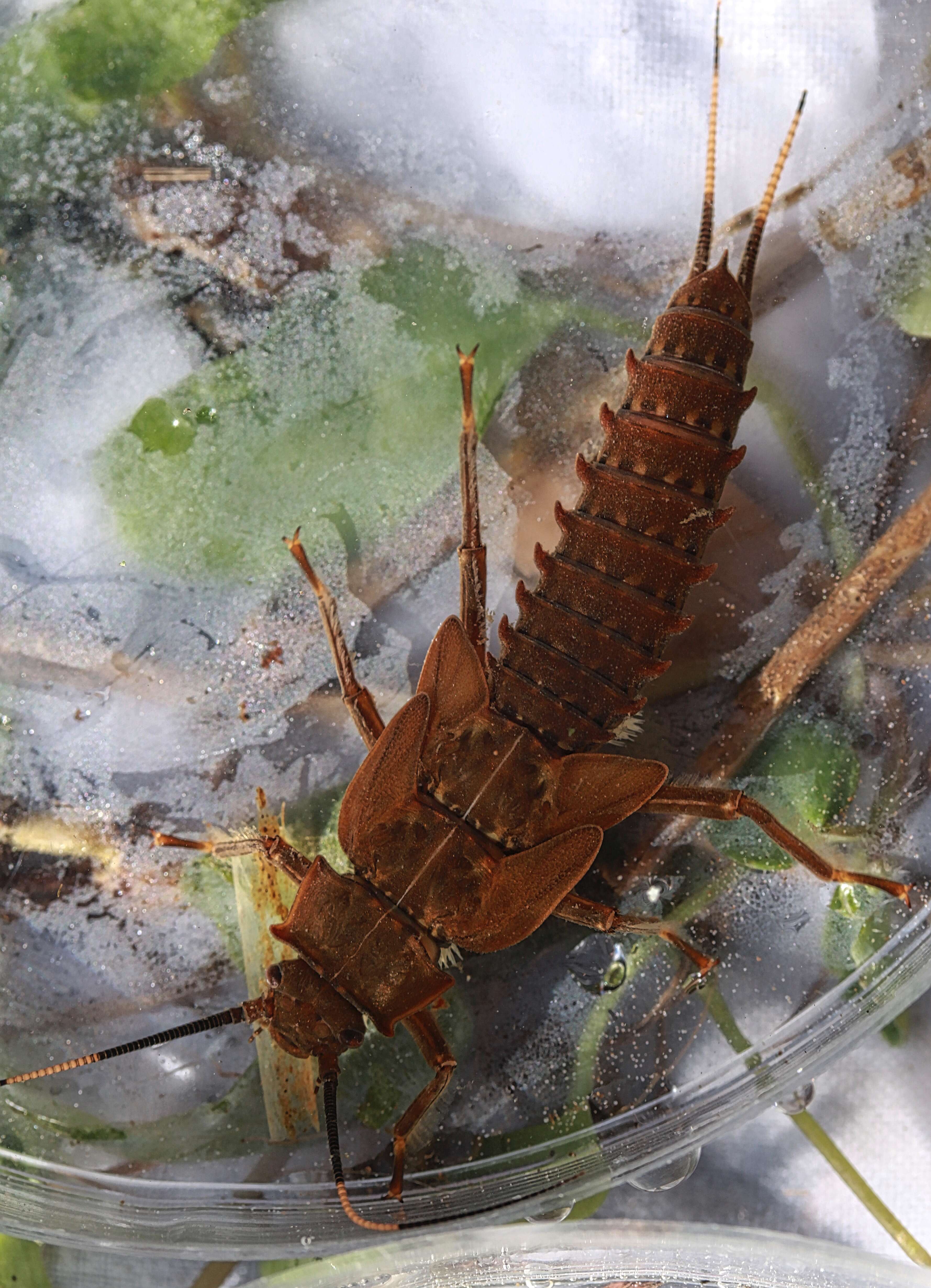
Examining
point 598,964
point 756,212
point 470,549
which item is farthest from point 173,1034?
point 756,212

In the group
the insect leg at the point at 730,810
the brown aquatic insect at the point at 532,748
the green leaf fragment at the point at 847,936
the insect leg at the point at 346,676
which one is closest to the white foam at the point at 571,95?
the brown aquatic insect at the point at 532,748

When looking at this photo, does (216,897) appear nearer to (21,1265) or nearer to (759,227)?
(21,1265)

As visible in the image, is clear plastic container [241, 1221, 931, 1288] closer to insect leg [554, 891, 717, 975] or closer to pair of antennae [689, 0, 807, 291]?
insect leg [554, 891, 717, 975]

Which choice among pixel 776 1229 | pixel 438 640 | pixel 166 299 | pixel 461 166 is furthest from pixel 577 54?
pixel 776 1229

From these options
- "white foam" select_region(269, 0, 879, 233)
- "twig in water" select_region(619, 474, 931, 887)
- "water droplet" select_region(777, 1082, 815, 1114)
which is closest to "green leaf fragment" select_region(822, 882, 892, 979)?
"water droplet" select_region(777, 1082, 815, 1114)

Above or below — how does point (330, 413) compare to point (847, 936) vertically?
above

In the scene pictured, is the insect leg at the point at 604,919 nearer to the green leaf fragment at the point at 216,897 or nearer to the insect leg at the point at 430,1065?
the insect leg at the point at 430,1065
